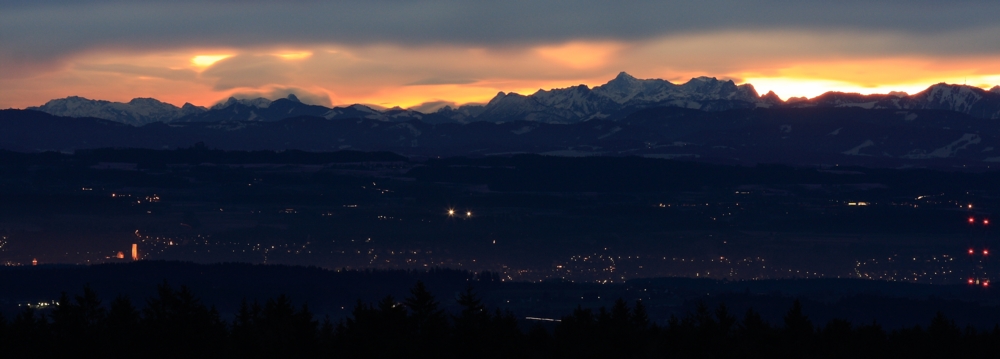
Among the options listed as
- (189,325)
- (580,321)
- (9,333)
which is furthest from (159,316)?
(580,321)

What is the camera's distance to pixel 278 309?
112375mm

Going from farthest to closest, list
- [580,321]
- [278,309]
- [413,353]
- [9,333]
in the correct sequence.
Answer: [580,321] < [278,309] < [9,333] < [413,353]

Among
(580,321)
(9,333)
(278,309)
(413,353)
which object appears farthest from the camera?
(580,321)

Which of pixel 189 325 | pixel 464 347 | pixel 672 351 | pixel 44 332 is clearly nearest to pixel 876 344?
pixel 672 351

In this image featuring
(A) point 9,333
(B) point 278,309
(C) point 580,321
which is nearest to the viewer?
(A) point 9,333

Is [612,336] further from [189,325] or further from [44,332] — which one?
[44,332]

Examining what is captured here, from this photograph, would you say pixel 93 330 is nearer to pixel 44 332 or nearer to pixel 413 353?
pixel 44 332

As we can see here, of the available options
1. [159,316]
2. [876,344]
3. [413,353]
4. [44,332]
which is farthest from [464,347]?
[876,344]

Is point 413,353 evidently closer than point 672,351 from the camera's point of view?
Yes

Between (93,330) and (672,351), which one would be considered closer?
(93,330)

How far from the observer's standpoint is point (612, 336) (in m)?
112

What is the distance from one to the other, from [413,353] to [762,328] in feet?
129

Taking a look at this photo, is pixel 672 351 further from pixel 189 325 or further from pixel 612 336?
pixel 189 325

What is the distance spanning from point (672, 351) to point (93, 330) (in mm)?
42435
